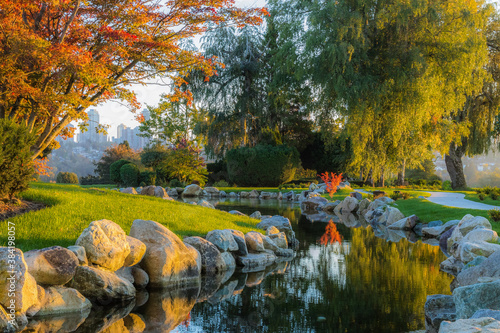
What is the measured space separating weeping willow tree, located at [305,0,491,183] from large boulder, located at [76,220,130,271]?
14.8 m

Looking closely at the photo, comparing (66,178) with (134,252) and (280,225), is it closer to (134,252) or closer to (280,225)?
(280,225)

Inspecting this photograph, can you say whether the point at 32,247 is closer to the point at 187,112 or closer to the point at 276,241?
the point at 276,241

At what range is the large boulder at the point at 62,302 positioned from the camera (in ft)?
12.3

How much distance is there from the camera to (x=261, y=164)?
25.9 meters

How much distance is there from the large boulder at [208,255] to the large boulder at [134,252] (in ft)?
3.51

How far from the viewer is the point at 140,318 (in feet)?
12.9

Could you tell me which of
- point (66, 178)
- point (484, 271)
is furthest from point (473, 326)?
point (66, 178)

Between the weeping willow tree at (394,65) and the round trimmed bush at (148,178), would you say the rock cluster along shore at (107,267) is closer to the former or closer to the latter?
the weeping willow tree at (394,65)

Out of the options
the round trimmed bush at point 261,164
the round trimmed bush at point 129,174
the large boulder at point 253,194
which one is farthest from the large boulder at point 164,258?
the round trimmed bush at point 129,174

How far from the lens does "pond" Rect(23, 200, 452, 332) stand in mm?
3775

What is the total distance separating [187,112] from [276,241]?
24.9 meters

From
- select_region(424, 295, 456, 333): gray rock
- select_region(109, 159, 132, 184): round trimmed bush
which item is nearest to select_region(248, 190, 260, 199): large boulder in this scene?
select_region(109, 159, 132, 184): round trimmed bush

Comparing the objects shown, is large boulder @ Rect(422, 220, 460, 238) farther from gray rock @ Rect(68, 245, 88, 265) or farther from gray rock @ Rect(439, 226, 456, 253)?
gray rock @ Rect(68, 245, 88, 265)

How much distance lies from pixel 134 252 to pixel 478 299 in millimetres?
3777
